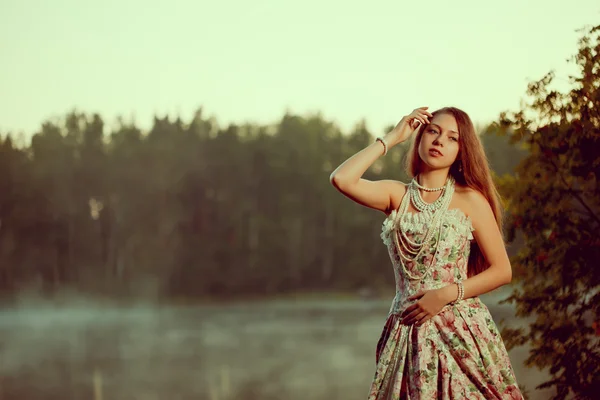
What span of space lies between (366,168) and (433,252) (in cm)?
27

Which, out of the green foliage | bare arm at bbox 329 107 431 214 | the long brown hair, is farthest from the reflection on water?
bare arm at bbox 329 107 431 214

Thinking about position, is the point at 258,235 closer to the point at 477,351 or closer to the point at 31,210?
the point at 31,210

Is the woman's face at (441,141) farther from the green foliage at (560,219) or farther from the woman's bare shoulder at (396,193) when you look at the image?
the green foliage at (560,219)

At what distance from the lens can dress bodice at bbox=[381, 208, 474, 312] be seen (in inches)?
97.7

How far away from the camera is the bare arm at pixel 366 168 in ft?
8.12

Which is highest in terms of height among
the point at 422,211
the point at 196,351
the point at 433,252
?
the point at 422,211

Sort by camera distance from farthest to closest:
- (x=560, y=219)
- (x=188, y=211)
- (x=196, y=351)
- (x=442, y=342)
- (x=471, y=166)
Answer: (x=188, y=211)
(x=196, y=351)
(x=560, y=219)
(x=471, y=166)
(x=442, y=342)

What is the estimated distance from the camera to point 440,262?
97.8 inches

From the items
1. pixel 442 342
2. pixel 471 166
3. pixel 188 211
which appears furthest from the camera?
pixel 188 211

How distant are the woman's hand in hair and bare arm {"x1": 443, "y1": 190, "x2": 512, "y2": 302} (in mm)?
228

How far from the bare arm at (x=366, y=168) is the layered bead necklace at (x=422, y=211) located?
0.06m

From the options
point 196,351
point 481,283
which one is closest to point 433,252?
point 481,283

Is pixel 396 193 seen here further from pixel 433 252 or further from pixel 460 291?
pixel 460 291

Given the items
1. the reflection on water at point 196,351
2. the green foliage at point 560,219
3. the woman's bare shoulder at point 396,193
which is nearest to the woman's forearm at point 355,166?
the woman's bare shoulder at point 396,193
